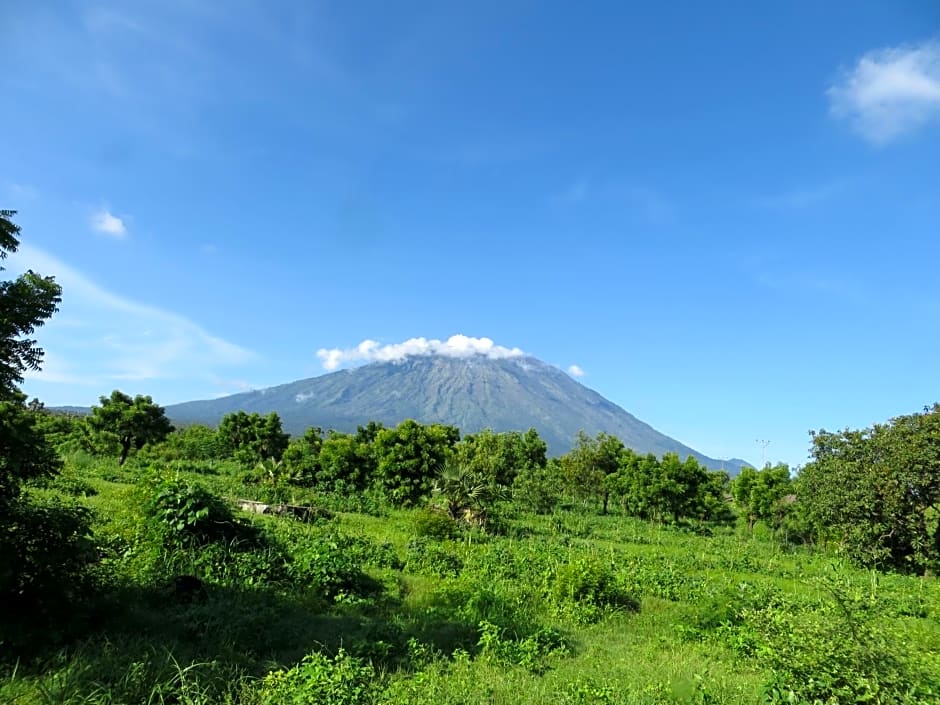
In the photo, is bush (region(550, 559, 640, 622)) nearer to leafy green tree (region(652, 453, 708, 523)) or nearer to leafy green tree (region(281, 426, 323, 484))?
leafy green tree (region(281, 426, 323, 484))

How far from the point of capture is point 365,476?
3738cm

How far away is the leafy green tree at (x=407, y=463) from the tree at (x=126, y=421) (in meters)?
15.6

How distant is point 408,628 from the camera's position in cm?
1044

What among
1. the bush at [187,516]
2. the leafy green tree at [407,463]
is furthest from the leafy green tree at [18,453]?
the leafy green tree at [407,463]

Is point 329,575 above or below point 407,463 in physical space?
below

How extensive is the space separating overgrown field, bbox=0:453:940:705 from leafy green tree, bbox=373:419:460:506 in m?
14.3

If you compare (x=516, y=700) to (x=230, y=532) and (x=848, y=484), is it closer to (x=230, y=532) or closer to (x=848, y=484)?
(x=230, y=532)

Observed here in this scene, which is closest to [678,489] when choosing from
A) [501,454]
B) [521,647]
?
[501,454]

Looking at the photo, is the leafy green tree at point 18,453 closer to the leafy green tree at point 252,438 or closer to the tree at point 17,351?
the tree at point 17,351

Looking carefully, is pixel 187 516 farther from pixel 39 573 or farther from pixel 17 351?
pixel 17 351

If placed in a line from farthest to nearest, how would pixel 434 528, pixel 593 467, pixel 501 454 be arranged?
pixel 593 467, pixel 501 454, pixel 434 528

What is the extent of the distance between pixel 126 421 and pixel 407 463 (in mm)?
19743

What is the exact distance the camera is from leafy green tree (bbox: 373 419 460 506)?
34719 millimetres

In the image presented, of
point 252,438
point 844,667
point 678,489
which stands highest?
point 252,438
